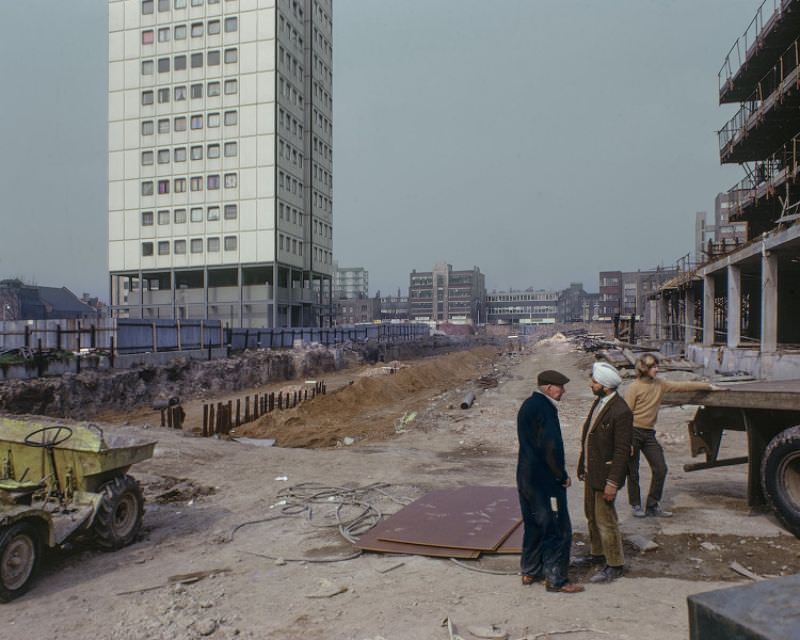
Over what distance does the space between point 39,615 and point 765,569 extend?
21.4ft

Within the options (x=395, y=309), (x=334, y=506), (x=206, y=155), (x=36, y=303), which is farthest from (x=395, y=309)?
(x=334, y=506)

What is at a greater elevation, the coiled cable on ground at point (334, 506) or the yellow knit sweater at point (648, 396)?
the yellow knit sweater at point (648, 396)

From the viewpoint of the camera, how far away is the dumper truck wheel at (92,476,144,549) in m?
6.49

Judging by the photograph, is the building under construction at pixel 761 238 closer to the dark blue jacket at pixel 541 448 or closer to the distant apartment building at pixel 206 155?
the dark blue jacket at pixel 541 448

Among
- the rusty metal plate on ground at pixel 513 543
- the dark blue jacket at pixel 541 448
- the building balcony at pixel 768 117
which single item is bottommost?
the rusty metal plate on ground at pixel 513 543

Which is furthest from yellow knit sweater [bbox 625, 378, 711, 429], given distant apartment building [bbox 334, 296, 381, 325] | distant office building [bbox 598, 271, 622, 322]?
distant apartment building [bbox 334, 296, 381, 325]

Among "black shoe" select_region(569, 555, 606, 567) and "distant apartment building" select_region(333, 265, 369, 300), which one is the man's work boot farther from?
"distant apartment building" select_region(333, 265, 369, 300)

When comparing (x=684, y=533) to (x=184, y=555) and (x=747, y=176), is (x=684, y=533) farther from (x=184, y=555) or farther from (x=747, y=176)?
(x=747, y=176)

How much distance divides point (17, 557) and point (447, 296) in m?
144

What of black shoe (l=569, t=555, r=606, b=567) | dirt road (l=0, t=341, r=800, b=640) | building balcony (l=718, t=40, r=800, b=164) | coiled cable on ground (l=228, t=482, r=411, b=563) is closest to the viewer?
dirt road (l=0, t=341, r=800, b=640)

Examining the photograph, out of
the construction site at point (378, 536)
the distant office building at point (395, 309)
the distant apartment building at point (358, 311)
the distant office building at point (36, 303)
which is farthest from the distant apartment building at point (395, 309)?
the construction site at point (378, 536)

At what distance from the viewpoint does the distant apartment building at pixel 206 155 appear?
50.6 m

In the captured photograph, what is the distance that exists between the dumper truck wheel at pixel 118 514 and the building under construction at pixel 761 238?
17477 millimetres

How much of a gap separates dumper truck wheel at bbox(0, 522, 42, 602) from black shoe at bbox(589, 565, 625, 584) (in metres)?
5.18
